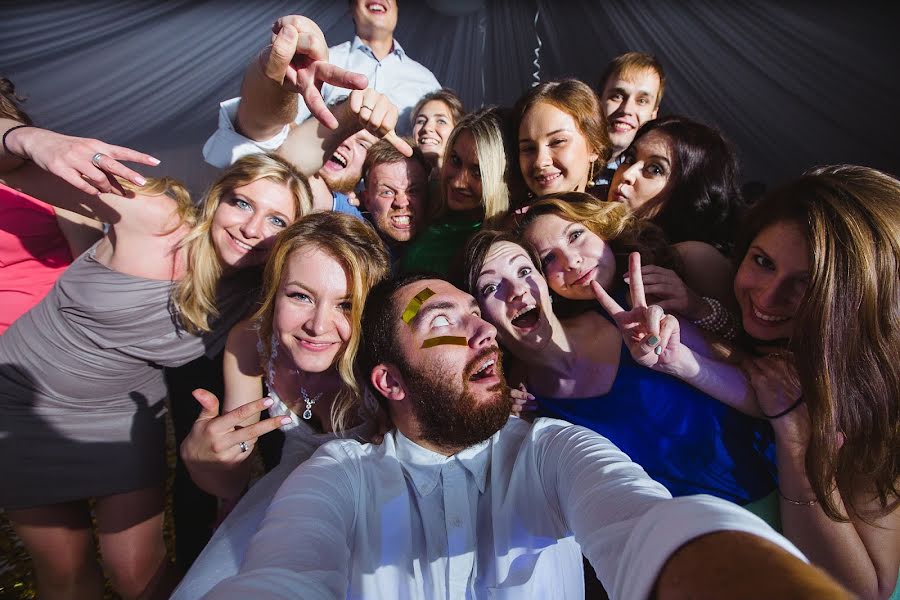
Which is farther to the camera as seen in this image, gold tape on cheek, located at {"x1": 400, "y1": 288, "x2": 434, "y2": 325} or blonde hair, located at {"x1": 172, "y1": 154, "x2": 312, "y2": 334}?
blonde hair, located at {"x1": 172, "y1": 154, "x2": 312, "y2": 334}

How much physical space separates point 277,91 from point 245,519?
177cm

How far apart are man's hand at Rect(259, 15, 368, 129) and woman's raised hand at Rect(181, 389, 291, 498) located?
1125 millimetres

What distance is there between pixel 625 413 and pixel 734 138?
5510 millimetres

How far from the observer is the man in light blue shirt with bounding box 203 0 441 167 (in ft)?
6.22

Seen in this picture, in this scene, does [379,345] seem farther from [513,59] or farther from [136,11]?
[513,59]

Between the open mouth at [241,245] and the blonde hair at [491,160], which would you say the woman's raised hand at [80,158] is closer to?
the open mouth at [241,245]

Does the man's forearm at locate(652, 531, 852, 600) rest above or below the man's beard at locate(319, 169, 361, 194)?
above

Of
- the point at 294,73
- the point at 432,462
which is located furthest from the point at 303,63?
the point at 432,462

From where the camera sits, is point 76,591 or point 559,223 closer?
point 559,223

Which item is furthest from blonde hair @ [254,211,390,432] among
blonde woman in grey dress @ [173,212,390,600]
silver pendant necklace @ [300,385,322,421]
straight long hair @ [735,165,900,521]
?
straight long hair @ [735,165,900,521]

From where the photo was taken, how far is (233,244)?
2.18 meters

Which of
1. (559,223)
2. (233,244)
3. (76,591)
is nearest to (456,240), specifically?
(559,223)

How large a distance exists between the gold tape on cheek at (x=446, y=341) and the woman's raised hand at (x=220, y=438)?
1.88 feet

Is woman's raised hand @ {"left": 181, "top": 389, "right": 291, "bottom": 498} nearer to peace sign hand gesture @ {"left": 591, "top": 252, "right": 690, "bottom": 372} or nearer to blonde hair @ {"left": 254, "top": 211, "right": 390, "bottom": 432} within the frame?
blonde hair @ {"left": 254, "top": 211, "right": 390, "bottom": 432}
